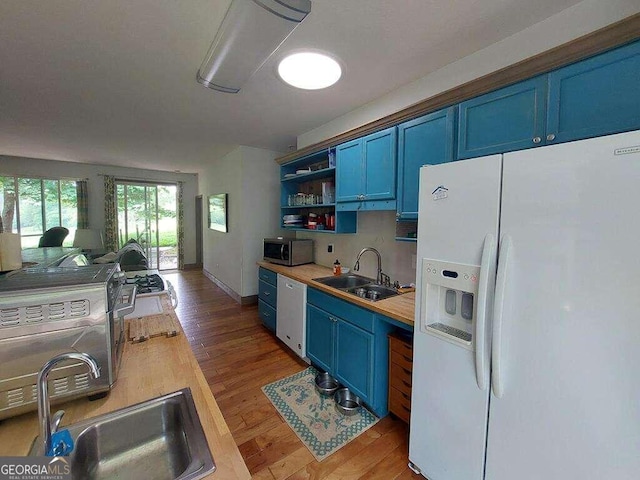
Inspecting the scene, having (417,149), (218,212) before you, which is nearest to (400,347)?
(417,149)

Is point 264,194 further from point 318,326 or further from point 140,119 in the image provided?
point 318,326

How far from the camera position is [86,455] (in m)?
0.82

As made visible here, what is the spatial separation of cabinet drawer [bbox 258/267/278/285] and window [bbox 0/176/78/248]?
5254 mm

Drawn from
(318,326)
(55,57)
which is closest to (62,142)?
(55,57)

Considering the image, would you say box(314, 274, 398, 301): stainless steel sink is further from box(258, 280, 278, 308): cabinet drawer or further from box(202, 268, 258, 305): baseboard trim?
box(202, 268, 258, 305): baseboard trim

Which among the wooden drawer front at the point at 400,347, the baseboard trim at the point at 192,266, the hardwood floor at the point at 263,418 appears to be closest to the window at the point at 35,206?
the baseboard trim at the point at 192,266

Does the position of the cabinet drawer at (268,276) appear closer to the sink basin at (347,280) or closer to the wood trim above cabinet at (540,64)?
the sink basin at (347,280)

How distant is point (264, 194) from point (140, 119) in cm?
189

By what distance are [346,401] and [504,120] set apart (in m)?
2.21

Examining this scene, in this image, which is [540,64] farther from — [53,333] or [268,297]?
[268,297]

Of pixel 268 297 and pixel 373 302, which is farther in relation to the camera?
pixel 268 297

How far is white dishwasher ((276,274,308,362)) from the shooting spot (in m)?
2.63

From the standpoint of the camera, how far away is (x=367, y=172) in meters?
2.40

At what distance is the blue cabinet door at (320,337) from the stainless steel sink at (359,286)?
0.29 m
